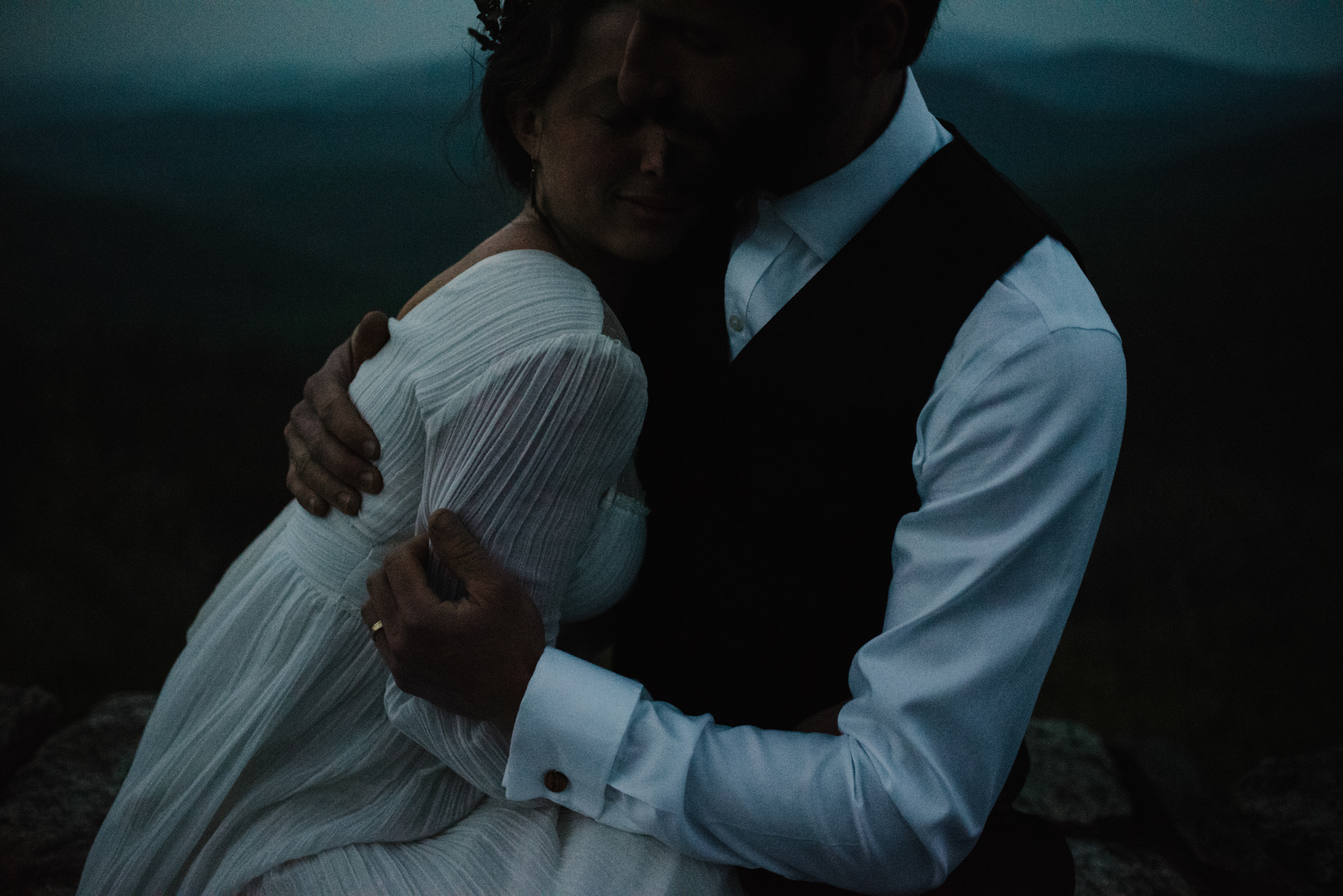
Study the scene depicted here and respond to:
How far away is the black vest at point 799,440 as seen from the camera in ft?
3.29

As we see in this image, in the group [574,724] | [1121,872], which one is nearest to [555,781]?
[574,724]

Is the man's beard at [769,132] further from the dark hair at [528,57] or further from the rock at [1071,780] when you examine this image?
the rock at [1071,780]

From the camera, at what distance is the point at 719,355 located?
1.14m

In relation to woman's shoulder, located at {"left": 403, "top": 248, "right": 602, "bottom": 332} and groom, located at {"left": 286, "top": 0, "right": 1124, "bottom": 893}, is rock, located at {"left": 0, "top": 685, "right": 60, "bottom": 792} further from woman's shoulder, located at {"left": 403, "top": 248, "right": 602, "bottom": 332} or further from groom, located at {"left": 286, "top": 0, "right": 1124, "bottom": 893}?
woman's shoulder, located at {"left": 403, "top": 248, "right": 602, "bottom": 332}

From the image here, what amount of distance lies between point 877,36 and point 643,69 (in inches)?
9.3

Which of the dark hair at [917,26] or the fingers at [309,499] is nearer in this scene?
the dark hair at [917,26]

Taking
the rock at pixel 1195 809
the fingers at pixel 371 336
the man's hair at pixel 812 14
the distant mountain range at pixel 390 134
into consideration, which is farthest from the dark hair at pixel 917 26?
the rock at pixel 1195 809

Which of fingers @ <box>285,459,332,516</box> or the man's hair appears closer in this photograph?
the man's hair

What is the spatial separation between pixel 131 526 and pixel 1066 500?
2.61 metres

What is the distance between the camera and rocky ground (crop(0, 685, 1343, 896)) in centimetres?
178

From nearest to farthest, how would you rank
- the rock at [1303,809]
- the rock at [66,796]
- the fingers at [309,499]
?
the fingers at [309,499]
the rock at [66,796]
the rock at [1303,809]

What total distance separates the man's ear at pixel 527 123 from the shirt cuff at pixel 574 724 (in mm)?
627

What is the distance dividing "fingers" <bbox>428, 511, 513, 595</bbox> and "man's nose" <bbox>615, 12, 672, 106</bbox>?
458mm

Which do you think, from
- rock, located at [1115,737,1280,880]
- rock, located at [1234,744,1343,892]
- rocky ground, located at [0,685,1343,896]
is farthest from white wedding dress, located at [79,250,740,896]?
rock, located at [1234,744,1343,892]
